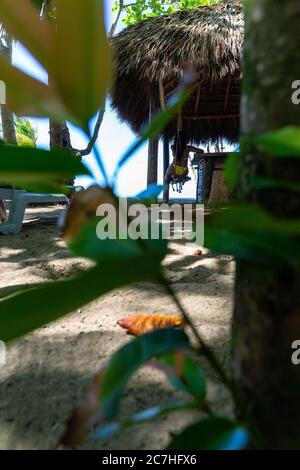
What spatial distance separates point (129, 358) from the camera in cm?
33

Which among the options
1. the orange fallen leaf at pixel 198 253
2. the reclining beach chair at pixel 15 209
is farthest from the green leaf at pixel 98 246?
the reclining beach chair at pixel 15 209

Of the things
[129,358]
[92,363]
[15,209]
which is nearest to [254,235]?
[129,358]

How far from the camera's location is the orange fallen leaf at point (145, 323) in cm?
94

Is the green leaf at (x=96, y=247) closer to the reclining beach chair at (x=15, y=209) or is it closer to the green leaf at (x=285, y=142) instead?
the green leaf at (x=285, y=142)

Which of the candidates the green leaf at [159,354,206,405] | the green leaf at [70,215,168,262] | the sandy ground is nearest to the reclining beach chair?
the sandy ground

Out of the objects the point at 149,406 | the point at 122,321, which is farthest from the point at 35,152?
the point at 122,321

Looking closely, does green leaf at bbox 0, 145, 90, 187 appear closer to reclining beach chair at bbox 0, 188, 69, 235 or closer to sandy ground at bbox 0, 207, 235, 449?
sandy ground at bbox 0, 207, 235, 449

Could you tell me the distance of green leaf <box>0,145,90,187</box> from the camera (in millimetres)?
298

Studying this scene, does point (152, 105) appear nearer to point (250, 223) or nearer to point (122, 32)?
point (122, 32)

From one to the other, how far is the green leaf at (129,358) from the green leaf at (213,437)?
0.08 m

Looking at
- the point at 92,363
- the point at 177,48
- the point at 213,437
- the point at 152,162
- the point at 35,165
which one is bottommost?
the point at 92,363

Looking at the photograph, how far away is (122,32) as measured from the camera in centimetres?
601

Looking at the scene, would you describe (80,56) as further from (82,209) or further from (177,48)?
(177,48)

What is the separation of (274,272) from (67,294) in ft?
0.57
